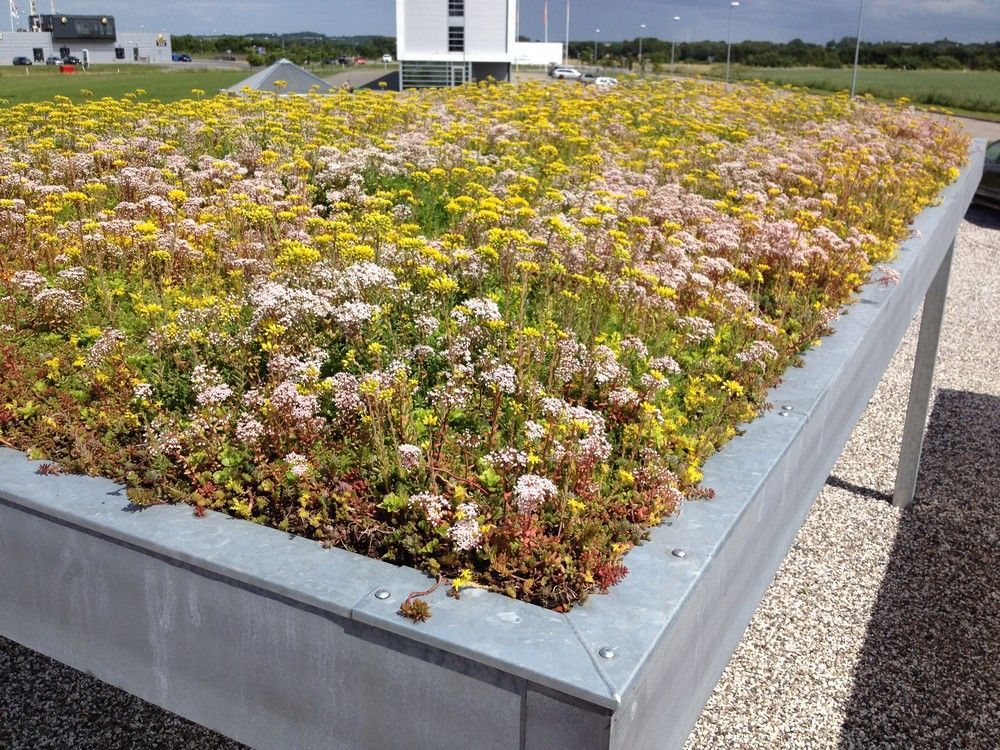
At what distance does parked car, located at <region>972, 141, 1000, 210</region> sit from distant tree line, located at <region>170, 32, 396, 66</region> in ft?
317

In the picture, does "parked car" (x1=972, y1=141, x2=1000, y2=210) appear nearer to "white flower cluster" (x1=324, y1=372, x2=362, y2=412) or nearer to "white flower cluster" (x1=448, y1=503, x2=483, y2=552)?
"white flower cluster" (x1=324, y1=372, x2=362, y2=412)

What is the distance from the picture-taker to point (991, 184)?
21.1 meters

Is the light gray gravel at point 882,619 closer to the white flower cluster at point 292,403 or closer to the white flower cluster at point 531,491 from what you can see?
the white flower cluster at point 531,491

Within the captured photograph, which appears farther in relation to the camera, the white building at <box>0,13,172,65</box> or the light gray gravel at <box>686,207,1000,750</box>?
the white building at <box>0,13,172,65</box>

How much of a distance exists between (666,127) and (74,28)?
431ft

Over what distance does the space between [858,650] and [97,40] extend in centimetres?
13661

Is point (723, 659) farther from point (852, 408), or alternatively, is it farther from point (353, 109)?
point (353, 109)

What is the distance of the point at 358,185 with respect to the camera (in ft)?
21.2

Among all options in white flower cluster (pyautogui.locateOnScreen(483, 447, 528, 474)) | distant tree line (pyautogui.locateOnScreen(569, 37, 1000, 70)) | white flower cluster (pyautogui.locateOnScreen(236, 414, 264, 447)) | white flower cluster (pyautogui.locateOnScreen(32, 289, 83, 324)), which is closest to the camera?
white flower cluster (pyautogui.locateOnScreen(483, 447, 528, 474))

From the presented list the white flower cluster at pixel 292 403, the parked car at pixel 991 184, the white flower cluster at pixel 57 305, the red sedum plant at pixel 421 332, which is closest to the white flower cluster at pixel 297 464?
the red sedum plant at pixel 421 332

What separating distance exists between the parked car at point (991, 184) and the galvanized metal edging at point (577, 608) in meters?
20.9

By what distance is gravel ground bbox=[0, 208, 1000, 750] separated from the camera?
5152 mm

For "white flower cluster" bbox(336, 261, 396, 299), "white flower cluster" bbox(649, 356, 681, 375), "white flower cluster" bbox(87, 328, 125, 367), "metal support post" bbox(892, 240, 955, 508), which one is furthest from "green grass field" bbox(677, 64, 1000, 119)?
"white flower cluster" bbox(87, 328, 125, 367)

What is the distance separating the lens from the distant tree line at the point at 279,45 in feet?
368
